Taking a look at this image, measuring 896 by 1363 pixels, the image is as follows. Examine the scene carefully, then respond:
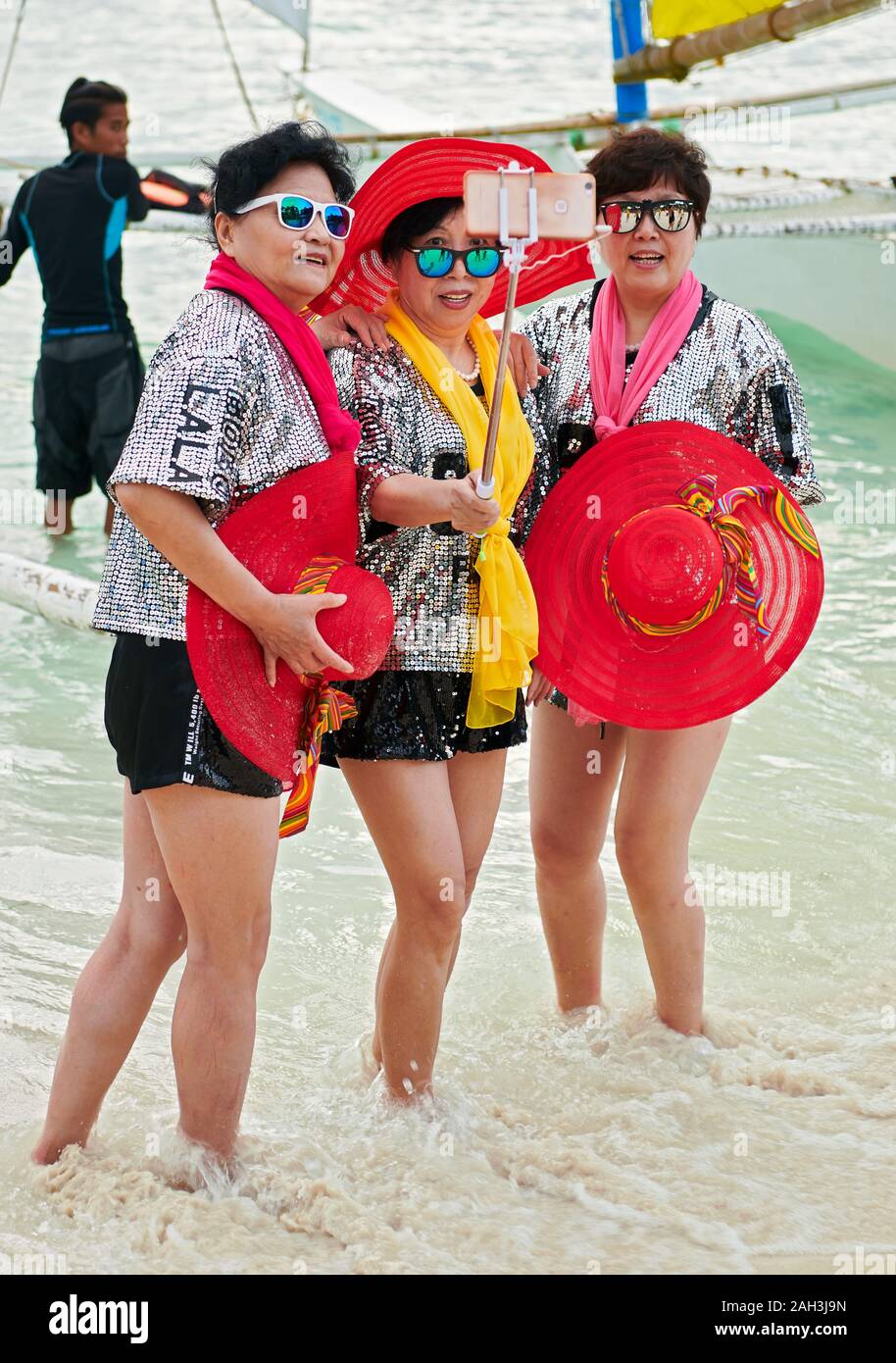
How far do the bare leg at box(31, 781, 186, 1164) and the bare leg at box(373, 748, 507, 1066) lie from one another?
0.44m

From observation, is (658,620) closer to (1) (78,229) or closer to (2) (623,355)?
(2) (623,355)

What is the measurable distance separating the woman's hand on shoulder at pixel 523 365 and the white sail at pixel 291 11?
7.32 metres

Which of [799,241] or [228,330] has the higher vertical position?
[799,241]

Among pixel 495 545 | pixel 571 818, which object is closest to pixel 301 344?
pixel 495 545

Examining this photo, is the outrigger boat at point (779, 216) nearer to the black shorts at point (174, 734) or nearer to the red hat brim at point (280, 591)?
the red hat brim at point (280, 591)

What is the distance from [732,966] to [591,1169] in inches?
35.5

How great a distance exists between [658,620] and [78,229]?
3.98 metres

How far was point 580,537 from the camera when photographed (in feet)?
9.35

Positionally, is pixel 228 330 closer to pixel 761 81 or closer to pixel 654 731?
pixel 654 731

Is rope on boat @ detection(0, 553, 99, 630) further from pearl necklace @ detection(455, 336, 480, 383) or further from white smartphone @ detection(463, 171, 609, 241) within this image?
white smartphone @ detection(463, 171, 609, 241)

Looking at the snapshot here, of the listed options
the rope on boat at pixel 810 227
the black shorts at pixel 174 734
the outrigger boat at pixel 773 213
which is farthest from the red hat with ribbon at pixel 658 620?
the rope on boat at pixel 810 227

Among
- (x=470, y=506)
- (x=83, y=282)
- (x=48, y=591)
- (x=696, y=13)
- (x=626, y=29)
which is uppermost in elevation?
(x=626, y=29)

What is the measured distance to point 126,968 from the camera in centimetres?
255
